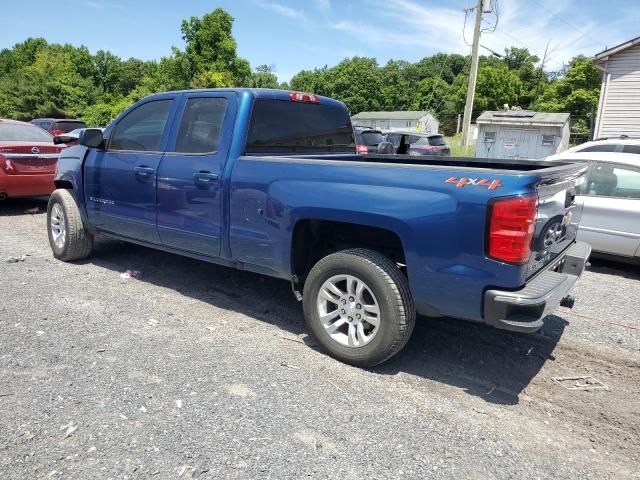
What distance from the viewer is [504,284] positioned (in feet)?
9.59

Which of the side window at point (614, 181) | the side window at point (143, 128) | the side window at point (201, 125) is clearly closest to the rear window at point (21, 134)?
the side window at point (143, 128)

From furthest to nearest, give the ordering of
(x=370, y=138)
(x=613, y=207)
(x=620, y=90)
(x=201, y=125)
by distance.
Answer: (x=620, y=90) < (x=370, y=138) < (x=613, y=207) < (x=201, y=125)

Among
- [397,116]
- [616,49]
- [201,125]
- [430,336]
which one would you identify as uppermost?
[616,49]

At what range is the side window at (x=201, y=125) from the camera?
433 cm

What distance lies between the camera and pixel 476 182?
9.59 feet

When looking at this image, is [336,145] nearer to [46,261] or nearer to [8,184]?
[46,261]

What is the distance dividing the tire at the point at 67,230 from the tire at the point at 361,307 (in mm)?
3359

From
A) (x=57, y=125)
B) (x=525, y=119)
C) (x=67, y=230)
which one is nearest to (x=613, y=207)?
(x=67, y=230)

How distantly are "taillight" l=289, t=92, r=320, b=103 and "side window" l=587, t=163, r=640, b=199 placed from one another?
3.91 m

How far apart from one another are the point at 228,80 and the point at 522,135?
84.2 ft

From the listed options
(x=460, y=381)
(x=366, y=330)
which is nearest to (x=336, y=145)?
(x=366, y=330)

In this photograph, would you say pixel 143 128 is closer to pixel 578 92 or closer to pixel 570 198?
pixel 570 198

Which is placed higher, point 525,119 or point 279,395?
point 525,119

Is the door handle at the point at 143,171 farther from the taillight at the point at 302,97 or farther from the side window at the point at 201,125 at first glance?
the taillight at the point at 302,97
